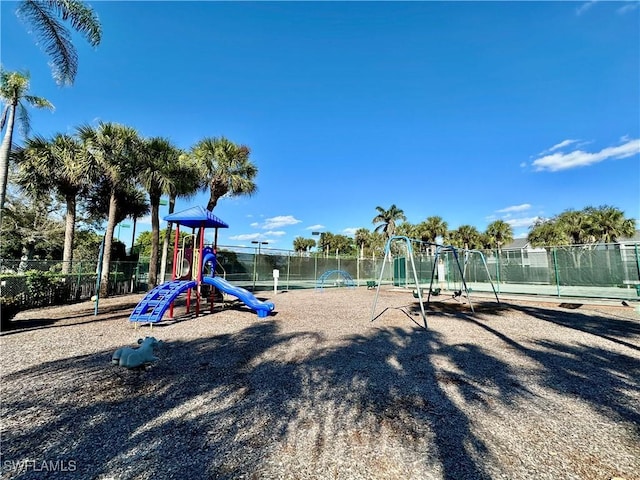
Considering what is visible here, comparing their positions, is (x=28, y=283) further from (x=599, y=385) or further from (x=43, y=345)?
(x=599, y=385)

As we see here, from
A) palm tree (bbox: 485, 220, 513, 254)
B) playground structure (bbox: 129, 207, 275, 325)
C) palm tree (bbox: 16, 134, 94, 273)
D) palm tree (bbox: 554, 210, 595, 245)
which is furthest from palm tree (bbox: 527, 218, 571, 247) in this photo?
palm tree (bbox: 16, 134, 94, 273)

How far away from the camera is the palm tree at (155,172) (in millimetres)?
12523

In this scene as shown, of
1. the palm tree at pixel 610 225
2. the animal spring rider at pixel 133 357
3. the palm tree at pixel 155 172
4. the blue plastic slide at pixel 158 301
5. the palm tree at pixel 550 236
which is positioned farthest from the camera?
the palm tree at pixel 550 236

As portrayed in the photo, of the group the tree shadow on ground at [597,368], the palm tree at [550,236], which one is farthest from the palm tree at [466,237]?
the tree shadow on ground at [597,368]

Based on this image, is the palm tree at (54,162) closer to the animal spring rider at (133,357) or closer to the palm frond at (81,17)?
the palm frond at (81,17)

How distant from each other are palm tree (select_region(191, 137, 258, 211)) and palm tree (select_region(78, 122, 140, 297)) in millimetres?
2583

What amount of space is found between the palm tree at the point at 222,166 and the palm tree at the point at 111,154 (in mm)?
2583

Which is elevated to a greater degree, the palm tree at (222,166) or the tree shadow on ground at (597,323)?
the palm tree at (222,166)

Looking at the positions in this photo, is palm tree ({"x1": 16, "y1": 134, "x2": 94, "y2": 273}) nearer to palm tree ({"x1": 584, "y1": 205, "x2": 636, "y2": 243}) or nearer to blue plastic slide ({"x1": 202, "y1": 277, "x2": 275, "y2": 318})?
blue plastic slide ({"x1": 202, "y1": 277, "x2": 275, "y2": 318})

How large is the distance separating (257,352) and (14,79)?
9315 millimetres

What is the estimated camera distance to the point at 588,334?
6363 millimetres

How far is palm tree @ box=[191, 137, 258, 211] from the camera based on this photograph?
13500 mm

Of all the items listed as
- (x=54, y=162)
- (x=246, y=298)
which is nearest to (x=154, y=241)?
(x=54, y=162)

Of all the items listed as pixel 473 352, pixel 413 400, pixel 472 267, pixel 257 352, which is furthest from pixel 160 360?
pixel 472 267
